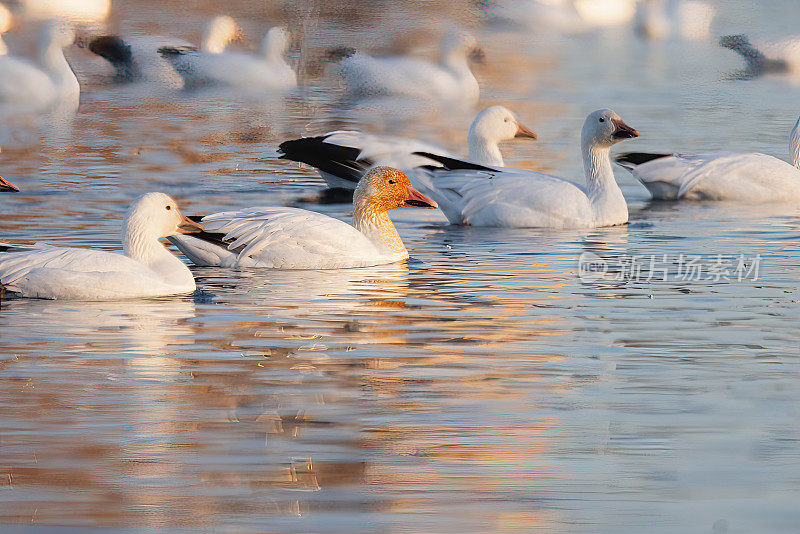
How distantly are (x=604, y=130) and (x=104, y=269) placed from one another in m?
5.46

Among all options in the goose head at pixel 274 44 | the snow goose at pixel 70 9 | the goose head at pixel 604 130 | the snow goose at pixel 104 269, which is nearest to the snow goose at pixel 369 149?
the goose head at pixel 604 130

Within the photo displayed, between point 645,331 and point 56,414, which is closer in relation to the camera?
point 56,414

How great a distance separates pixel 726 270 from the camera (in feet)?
32.8

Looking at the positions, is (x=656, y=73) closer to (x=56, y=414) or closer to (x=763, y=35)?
(x=763, y=35)

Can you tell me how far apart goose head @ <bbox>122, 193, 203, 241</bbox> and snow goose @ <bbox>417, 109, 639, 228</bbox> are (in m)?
3.29

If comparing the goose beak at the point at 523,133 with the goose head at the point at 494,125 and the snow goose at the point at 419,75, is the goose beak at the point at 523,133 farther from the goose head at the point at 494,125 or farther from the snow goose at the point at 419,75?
the snow goose at the point at 419,75

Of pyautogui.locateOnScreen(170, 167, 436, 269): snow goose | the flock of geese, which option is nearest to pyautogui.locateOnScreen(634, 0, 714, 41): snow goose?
the flock of geese

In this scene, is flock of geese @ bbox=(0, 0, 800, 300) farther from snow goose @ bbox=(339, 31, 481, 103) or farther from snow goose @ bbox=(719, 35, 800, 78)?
snow goose @ bbox=(719, 35, 800, 78)

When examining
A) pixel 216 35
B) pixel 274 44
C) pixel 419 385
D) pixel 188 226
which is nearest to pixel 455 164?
pixel 188 226

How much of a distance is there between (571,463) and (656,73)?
21.7 meters

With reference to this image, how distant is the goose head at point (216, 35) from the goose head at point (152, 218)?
15936mm

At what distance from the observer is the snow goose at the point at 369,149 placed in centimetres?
1342

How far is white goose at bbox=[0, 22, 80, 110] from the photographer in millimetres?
21828

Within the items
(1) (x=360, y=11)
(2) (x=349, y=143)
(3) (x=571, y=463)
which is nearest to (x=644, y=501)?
(3) (x=571, y=463)
